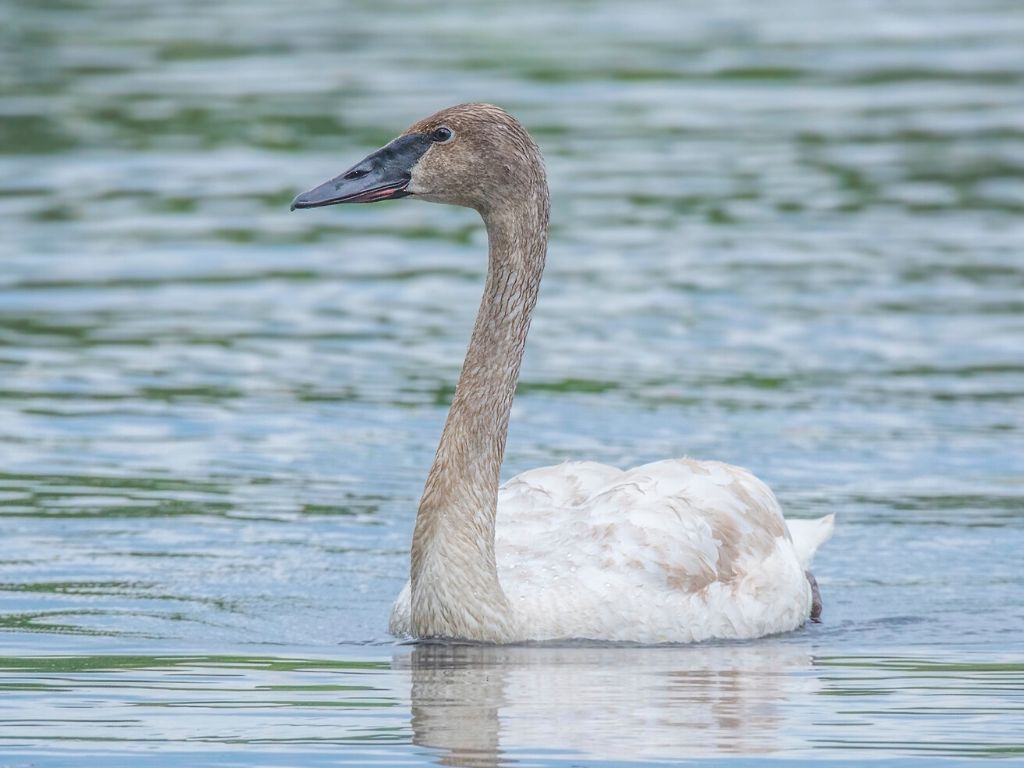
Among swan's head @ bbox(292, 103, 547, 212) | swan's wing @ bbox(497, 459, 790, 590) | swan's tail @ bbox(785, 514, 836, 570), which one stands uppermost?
swan's head @ bbox(292, 103, 547, 212)

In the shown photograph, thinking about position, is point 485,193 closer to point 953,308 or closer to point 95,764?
point 95,764

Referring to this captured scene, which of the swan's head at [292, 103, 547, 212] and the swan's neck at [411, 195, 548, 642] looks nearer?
the swan's neck at [411, 195, 548, 642]

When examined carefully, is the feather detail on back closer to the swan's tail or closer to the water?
the swan's tail

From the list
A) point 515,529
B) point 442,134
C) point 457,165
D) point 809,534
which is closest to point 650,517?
point 515,529

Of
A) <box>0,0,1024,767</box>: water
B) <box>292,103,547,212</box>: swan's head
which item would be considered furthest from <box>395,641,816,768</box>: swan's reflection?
<box>292,103,547,212</box>: swan's head

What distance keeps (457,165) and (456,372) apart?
19.4 ft

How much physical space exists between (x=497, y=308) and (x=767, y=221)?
1081cm

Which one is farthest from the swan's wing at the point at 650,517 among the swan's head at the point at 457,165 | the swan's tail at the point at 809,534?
the swan's head at the point at 457,165

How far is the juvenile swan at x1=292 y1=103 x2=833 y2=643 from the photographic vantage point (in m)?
10.9

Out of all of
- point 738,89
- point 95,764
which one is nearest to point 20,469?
point 95,764

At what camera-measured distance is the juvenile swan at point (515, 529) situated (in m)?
10.9

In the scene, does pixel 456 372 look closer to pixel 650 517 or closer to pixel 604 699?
pixel 650 517

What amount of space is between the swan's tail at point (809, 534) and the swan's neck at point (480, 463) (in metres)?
2.01

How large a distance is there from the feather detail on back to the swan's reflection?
16cm
